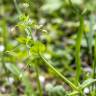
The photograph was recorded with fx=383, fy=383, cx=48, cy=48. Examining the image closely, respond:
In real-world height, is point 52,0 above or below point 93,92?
above

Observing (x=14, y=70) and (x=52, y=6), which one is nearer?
(x=14, y=70)

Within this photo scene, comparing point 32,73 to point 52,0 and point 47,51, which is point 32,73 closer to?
point 47,51

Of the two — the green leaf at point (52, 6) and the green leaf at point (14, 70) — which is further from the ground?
the green leaf at point (52, 6)

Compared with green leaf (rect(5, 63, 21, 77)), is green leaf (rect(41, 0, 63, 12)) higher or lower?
higher

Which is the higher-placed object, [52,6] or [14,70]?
[52,6]

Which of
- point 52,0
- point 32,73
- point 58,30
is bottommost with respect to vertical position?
point 32,73

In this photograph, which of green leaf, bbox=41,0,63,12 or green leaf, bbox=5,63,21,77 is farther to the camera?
green leaf, bbox=41,0,63,12

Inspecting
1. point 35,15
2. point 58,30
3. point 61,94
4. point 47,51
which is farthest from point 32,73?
point 35,15

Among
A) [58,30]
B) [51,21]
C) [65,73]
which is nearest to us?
[65,73]

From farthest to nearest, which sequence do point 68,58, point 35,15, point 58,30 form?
1. point 35,15
2. point 58,30
3. point 68,58

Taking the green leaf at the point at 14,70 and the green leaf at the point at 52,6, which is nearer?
the green leaf at the point at 14,70

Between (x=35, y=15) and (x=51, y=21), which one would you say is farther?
(x=35, y=15)
